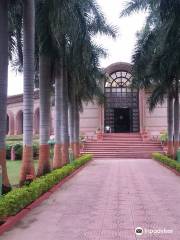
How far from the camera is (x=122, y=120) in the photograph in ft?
166

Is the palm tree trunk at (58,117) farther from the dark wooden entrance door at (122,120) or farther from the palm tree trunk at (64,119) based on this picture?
the dark wooden entrance door at (122,120)

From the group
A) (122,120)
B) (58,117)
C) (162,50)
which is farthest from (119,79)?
(58,117)

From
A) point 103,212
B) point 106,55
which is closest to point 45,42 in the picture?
point 103,212

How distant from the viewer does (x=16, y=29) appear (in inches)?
543

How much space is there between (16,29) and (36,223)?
7684mm

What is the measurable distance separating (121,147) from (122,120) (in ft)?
44.8

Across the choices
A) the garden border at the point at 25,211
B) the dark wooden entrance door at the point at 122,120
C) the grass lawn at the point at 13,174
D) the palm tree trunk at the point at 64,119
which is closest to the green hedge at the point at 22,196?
the garden border at the point at 25,211

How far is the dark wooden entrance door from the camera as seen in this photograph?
49.7 metres

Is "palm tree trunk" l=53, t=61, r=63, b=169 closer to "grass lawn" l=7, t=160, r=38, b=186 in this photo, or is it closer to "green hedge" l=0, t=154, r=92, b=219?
"grass lawn" l=7, t=160, r=38, b=186

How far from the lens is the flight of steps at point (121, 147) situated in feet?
114

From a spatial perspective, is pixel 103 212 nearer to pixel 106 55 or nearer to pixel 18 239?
pixel 18 239

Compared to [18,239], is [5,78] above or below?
above

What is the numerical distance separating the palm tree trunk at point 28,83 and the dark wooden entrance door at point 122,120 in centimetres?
3737

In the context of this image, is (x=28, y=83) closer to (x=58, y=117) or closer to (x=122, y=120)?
(x=58, y=117)
